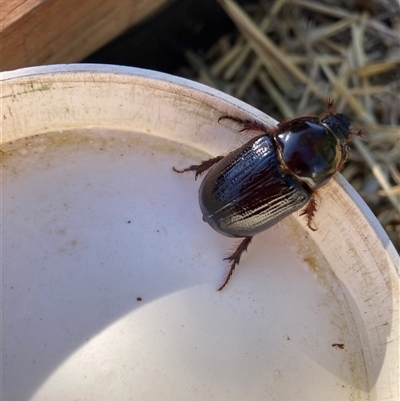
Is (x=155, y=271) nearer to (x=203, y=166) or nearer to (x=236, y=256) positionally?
(x=236, y=256)

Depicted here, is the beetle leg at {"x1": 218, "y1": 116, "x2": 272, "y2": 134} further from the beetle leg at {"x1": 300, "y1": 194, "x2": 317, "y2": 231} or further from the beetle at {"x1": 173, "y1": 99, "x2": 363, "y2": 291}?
the beetle leg at {"x1": 300, "y1": 194, "x2": 317, "y2": 231}

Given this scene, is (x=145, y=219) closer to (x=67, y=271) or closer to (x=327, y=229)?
(x=67, y=271)

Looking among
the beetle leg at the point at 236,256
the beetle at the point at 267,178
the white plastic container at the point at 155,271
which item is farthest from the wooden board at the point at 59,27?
the beetle leg at the point at 236,256

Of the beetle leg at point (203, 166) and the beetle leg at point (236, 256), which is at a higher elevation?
the beetle leg at point (203, 166)

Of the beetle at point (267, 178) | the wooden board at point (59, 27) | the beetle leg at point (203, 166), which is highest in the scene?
the wooden board at point (59, 27)

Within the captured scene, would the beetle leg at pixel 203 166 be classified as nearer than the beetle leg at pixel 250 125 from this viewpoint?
No

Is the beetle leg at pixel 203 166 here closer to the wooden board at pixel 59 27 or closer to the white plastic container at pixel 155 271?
the white plastic container at pixel 155 271

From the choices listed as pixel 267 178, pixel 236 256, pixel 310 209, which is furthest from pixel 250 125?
pixel 236 256

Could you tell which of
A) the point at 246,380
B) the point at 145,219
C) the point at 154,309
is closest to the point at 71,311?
the point at 154,309

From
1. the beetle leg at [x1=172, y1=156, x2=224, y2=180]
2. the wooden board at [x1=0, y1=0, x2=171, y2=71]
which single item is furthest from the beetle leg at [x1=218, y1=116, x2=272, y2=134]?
the wooden board at [x1=0, y1=0, x2=171, y2=71]
